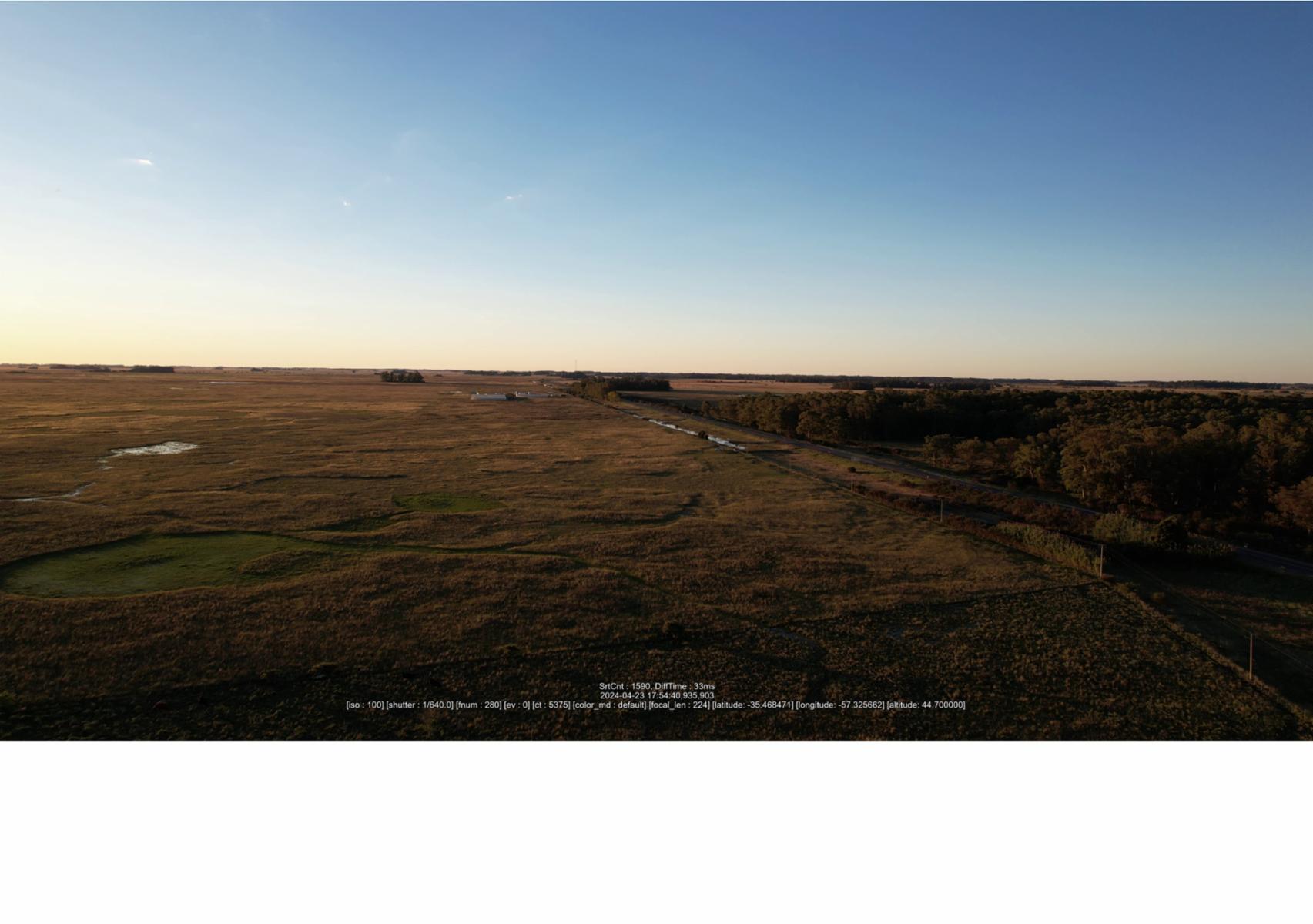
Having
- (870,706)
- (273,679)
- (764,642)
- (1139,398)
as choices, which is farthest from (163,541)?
(1139,398)

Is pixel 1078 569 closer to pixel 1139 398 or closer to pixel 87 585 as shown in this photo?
pixel 87 585

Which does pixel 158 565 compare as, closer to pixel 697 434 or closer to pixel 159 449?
pixel 159 449

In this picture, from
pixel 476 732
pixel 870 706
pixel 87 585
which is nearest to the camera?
pixel 476 732

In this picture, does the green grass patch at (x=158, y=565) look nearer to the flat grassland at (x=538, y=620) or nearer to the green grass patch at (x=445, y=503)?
the flat grassland at (x=538, y=620)

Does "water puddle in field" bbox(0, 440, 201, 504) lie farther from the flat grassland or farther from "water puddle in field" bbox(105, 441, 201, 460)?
the flat grassland

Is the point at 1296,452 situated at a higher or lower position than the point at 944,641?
higher

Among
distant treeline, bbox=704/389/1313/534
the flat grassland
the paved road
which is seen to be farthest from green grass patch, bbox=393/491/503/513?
distant treeline, bbox=704/389/1313/534
